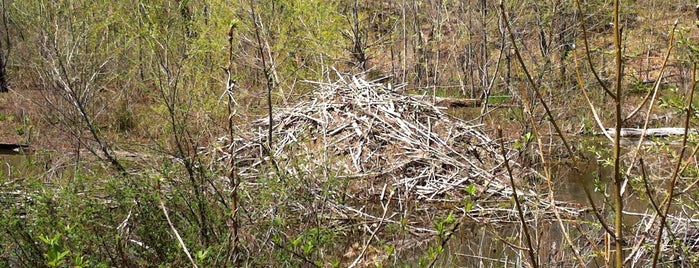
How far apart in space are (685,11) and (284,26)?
13.3 m

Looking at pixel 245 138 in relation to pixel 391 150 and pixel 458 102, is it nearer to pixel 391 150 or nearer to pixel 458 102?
pixel 391 150


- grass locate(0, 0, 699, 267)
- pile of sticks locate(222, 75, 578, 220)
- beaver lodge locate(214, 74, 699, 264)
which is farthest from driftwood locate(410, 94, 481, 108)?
pile of sticks locate(222, 75, 578, 220)

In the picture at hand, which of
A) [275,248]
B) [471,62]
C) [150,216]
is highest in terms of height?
[150,216]

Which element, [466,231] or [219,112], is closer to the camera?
[466,231]

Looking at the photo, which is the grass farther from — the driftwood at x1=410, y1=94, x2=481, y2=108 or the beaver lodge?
the driftwood at x1=410, y1=94, x2=481, y2=108

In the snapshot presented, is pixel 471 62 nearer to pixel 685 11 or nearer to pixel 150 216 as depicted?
pixel 685 11

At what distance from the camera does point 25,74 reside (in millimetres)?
18828

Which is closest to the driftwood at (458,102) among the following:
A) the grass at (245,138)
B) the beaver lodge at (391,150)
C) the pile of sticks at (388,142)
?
the grass at (245,138)

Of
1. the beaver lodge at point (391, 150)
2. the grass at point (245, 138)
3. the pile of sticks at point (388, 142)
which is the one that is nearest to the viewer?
the grass at point (245, 138)

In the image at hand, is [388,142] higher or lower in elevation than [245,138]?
lower

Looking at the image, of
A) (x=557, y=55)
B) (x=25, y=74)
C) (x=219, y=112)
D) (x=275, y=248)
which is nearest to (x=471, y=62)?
(x=557, y=55)

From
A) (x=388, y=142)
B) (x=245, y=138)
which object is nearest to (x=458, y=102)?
(x=388, y=142)

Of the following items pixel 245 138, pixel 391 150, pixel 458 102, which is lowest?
pixel 458 102

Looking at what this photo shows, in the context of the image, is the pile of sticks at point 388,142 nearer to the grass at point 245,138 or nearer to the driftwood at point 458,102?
the grass at point 245,138
